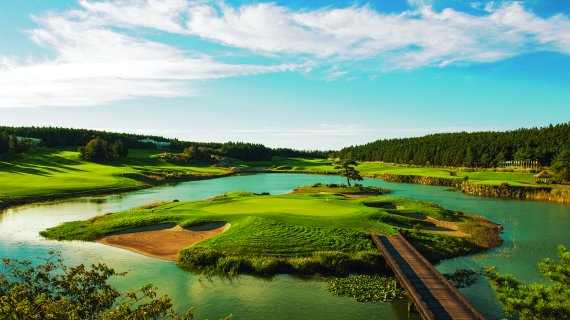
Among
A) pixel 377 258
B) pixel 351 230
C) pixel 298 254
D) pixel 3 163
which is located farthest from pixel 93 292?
pixel 3 163

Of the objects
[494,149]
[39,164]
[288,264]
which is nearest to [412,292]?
[288,264]

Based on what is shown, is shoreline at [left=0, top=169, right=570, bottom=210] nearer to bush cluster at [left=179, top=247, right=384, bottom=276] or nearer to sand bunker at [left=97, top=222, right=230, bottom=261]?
sand bunker at [left=97, top=222, right=230, bottom=261]

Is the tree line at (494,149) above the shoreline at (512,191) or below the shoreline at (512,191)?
above

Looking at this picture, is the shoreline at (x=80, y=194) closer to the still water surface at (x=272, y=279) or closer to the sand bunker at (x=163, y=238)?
the still water surface at (x=272, y=279)

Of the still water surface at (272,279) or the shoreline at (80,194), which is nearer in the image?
the still water surface at (272,279)

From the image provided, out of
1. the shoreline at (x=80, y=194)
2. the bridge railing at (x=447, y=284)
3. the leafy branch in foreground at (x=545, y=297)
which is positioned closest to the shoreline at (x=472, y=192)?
the shoreline at (x=80, y=194)

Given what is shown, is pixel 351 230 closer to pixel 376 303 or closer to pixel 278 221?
pixel 278 221

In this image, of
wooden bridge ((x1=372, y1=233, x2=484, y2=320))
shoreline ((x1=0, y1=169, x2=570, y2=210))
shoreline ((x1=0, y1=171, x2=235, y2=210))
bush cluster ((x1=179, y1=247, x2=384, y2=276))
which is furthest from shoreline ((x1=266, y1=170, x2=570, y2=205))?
shoreline ((x1=0, y1=171, x2=235, y2=210))
